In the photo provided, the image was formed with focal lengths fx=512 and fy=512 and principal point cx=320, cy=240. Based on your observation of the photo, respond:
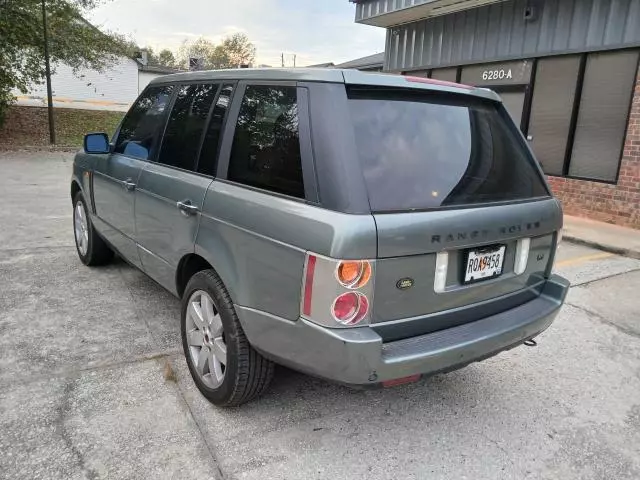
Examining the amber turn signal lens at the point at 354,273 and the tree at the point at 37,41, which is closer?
the amber turn signal lens at the point at 354,273

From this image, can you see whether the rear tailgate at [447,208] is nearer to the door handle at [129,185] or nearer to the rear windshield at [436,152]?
the rear windshield at [436,152]

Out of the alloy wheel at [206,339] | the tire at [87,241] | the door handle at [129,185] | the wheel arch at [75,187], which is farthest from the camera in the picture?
the wheel arch at [75,187]

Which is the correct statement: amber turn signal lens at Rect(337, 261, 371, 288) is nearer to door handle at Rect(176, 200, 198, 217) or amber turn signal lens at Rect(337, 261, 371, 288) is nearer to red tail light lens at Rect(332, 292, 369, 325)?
red tail light lens at Rect(332, 292, 369, 325)

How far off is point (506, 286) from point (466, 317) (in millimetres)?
338

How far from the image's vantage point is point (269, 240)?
2.34 meters

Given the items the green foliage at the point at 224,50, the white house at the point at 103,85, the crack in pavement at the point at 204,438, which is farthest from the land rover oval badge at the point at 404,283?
→ the green foliage at the point at 224,50

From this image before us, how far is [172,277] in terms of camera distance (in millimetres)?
3287

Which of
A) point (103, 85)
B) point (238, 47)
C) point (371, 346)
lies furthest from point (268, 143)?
point (238, 47)

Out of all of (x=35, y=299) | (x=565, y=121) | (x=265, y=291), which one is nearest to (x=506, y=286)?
(x=265, y=291)

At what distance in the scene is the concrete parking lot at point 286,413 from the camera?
244 cm

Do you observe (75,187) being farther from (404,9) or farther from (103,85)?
(103,85)

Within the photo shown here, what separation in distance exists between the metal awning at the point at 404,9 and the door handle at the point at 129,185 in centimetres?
816

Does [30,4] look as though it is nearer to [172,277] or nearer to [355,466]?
[172,277]

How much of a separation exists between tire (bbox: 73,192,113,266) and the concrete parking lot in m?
0.68
